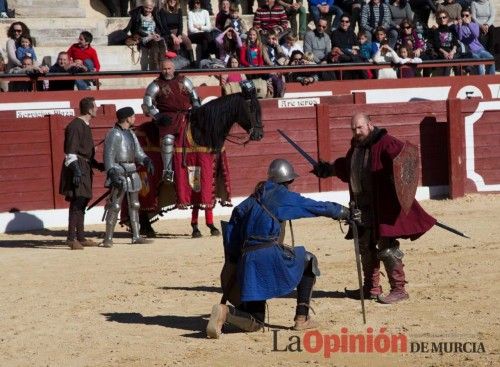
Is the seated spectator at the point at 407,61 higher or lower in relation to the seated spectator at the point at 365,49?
lower

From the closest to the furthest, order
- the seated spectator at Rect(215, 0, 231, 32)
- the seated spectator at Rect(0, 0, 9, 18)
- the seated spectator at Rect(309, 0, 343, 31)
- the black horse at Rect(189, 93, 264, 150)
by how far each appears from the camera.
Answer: the black horse at Rect(189, 93, 264, 150) < the seated spectator at Rect(215, 0, 231, 32) < the seated spectator at Rect(0, 0, 9, 18) < the seated spectator at Rect(309, 0, 343, 31)

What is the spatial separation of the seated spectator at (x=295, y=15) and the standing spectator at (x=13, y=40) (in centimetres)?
412

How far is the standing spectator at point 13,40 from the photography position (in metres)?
16.3

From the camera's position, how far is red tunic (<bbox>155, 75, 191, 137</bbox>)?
1323 cm

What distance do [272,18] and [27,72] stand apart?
4.14 metres

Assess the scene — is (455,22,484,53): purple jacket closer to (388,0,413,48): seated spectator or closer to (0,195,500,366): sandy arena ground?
(388,0,413,48): seated spectator

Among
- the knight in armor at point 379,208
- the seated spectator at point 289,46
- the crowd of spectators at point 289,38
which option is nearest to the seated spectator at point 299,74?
the crowd of spectators at point 289,38

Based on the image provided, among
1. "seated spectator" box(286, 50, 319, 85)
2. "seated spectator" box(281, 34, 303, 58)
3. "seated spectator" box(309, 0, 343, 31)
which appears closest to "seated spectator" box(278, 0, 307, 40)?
"seated spectator" box(309, 0, 343, 31)

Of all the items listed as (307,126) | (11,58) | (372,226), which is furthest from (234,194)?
(372,226)

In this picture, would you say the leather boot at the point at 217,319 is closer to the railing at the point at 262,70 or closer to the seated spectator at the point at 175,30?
the railing at the point at 262,70

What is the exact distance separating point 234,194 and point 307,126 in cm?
125

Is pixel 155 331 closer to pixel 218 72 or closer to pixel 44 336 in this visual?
pixel 44 336

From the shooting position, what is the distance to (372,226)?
9.27 m

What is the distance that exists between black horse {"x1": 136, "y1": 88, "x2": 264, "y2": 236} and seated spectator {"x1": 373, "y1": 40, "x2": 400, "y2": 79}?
17.7ft
